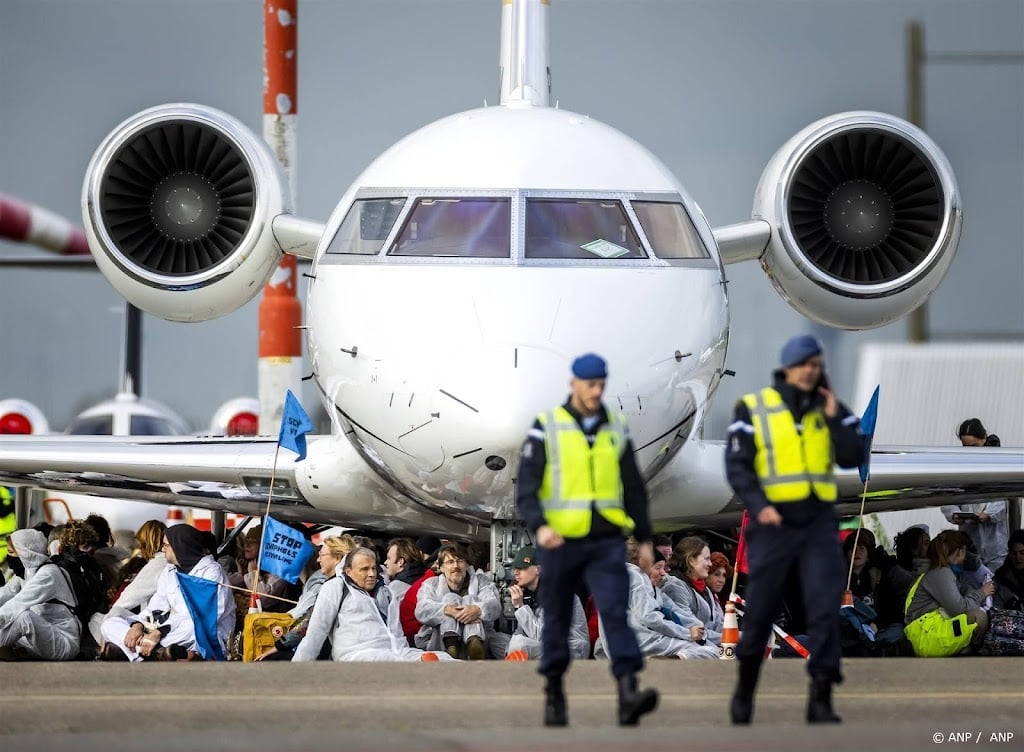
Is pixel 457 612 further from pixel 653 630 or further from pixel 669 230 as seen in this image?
pixel 669 230

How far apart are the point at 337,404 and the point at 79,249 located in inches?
323

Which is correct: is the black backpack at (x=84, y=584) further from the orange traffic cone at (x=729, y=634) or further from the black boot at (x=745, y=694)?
the black boot at (x=745, y=694)

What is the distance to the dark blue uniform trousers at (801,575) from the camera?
916cm

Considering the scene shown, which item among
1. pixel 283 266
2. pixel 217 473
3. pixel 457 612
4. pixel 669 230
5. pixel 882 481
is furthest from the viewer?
pixel 283 266

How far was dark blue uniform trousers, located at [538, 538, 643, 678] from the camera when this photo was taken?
361 inches

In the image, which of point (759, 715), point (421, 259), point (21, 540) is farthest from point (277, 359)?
point (759, 715)

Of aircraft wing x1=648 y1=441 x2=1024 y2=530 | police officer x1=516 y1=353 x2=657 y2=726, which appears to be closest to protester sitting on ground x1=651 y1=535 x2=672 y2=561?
aircraft wing x1=648 y1=441 x2=1024 y2=530

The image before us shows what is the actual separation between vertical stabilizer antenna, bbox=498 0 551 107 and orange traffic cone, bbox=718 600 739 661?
6.11 m

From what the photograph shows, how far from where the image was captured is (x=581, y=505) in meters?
9.27

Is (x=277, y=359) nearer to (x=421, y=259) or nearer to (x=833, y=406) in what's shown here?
(x=421, y=259)

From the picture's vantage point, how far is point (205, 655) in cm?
1415

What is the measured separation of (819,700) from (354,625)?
4806mm

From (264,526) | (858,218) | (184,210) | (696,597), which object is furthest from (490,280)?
(858,218)

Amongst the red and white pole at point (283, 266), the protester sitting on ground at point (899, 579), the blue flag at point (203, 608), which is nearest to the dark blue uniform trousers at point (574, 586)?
the blue flag at point (203, 608)
